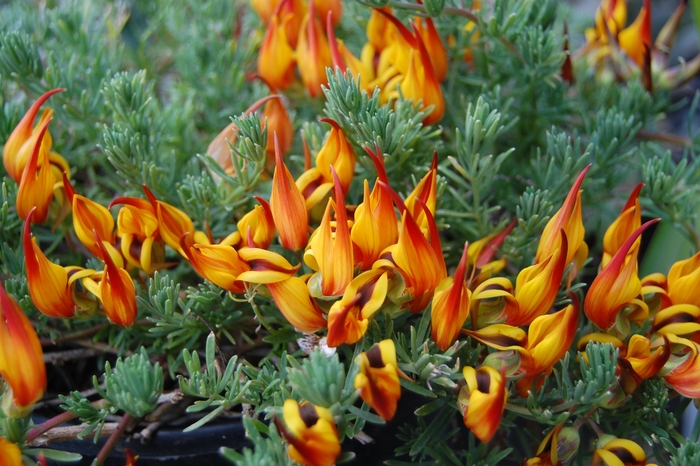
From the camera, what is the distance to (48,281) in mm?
463

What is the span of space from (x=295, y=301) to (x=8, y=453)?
0.20m

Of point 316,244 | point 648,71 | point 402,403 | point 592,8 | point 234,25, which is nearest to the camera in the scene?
point 316,244

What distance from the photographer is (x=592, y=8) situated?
1965 mm

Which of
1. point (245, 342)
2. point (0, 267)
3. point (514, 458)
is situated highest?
point (0, 267)

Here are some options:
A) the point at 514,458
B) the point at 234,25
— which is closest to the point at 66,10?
the point at 234,25

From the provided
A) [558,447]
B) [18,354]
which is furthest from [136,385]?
[558,447]

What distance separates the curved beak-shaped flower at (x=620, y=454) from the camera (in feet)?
1.44

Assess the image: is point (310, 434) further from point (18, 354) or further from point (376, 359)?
point (18, 354)

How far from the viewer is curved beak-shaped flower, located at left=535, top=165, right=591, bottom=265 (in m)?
0.44

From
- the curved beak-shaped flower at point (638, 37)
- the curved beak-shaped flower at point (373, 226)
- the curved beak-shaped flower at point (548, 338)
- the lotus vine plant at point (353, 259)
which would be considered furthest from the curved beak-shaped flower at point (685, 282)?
the curved beak-shaped flower at point (638, 37)

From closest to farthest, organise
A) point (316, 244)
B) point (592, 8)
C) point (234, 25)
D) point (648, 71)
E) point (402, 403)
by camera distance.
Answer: point (316, 244), point (402, 403), point (648, 71), point (234, 25), point (592, 8)

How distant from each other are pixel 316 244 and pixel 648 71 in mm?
479

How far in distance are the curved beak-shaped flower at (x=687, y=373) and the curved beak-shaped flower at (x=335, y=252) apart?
24 cm

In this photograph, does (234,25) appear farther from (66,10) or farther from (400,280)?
(400,280)
